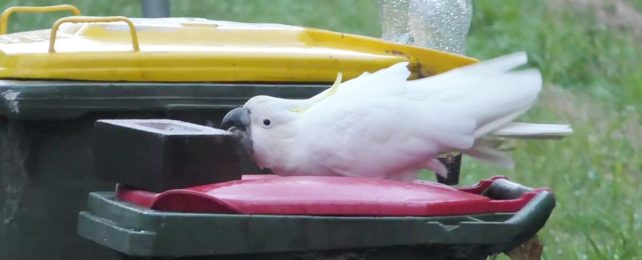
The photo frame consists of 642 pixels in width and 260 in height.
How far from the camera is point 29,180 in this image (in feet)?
9.14

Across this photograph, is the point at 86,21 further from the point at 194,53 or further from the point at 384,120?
the point at 384,120

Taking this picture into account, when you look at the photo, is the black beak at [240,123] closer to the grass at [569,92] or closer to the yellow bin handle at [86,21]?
the yellow bin handle at [86,21]

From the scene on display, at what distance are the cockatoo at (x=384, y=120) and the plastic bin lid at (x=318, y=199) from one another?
0.67 ft

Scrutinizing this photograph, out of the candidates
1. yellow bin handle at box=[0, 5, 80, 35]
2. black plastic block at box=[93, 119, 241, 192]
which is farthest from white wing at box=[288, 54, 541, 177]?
yellow bin handle at box=[0, 5, 80, 35]

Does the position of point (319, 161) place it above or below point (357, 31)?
above

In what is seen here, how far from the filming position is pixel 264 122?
2.63 m

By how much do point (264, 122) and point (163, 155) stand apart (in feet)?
1.40

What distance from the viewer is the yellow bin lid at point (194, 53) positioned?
2768 mm

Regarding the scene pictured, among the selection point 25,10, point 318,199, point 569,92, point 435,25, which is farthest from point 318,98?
point 569,92

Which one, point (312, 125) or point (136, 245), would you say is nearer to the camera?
point (136, 245)

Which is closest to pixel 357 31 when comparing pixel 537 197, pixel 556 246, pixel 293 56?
pixel 556 246

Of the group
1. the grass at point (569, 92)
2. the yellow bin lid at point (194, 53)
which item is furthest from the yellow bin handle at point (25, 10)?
the grass at point (569, 92)

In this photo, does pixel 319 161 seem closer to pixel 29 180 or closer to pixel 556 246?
pixel 29 180

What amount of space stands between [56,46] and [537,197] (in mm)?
1196
